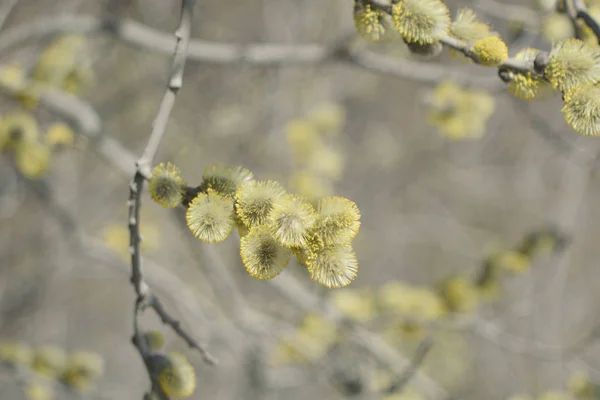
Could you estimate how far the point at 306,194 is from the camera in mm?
2305

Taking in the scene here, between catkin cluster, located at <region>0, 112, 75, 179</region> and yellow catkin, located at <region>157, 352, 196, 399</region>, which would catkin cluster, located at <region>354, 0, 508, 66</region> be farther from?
catkin cluster, located at <region>0, 112, 75, 179</region>

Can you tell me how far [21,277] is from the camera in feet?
11.8

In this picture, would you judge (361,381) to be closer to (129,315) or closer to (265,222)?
(265,222)

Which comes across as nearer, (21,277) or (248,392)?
(248,392)

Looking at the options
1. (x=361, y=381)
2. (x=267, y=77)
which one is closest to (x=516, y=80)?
(x=361, y=381)

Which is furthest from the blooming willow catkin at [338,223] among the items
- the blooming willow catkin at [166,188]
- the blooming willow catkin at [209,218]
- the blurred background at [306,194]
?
the blurred background at [306,194]

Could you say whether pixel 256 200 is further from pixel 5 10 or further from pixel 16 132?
pixel 5 10

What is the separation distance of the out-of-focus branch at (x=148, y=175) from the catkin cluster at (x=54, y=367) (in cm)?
82

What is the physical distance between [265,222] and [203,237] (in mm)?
104

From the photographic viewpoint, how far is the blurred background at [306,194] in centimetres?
203

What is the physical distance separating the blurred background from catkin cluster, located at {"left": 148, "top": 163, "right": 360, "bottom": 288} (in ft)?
1.89

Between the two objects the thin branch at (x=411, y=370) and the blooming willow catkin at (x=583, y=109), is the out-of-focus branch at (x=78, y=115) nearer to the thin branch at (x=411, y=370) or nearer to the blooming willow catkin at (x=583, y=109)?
the thin branch at (x=411, y=370)

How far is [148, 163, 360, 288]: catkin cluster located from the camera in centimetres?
78

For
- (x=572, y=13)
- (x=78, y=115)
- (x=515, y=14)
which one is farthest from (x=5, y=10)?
(x=515, y=14)
